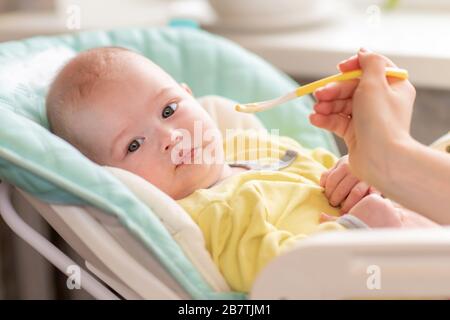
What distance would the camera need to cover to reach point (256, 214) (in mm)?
851

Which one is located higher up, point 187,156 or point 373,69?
point 373,69

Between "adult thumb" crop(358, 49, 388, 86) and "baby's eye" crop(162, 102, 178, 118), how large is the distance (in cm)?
29

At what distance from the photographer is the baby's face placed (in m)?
0.95

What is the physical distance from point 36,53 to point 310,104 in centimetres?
49

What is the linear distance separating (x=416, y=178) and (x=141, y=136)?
0.38m

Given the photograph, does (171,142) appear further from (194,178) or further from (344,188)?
(344,188)

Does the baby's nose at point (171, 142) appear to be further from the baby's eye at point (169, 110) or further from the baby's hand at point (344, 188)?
the baby's hand at point (344, 188)

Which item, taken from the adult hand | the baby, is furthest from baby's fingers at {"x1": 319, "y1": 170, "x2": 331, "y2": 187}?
the adult hand

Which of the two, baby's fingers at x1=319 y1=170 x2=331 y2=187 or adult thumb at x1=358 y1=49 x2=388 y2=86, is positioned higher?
adult thumb at x1=358 y1=49 x2=388 y2=86

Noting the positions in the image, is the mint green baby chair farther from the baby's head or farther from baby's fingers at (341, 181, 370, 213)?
baby's fingers at (341, 181, 370, 213)

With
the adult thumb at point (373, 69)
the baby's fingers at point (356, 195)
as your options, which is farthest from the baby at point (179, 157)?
the adult thumb at point (373, 69)

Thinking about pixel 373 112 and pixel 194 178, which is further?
pixel 194 178

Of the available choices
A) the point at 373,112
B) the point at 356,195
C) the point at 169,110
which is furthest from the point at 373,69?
the point at 169,110
